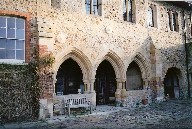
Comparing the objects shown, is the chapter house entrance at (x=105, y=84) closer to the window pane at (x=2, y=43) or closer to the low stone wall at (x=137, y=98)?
the low stone wall at (x=137, y=98)

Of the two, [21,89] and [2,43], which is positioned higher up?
[2,43]

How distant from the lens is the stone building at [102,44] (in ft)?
34.1

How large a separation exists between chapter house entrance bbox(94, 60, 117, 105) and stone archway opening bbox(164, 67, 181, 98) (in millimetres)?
5611

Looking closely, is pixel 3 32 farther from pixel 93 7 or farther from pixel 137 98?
pixel 137 98

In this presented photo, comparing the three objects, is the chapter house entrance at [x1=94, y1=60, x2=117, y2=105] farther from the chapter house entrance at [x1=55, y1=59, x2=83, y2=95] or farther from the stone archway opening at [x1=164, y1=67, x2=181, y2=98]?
the stone archway opening at [x1=164, y1=67, x2=181, y2=98]

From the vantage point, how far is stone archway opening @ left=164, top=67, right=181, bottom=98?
1888 centimetres

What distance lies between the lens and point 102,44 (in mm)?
13312

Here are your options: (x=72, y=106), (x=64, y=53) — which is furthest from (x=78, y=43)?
(x=72, y=106)

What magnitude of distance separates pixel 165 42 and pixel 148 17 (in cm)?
230

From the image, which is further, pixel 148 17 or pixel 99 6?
pixel 148 17

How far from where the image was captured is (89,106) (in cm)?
1203

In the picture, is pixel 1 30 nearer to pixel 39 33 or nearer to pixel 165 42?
pixel 39 33

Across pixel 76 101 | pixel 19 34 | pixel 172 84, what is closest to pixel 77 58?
pixel 76 101

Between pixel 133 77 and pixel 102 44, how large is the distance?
4.74 meters
